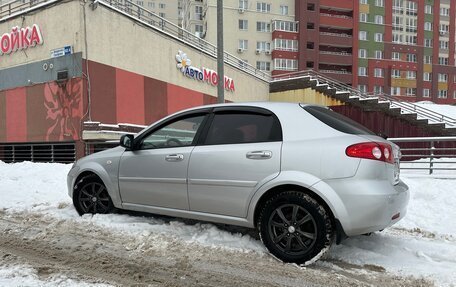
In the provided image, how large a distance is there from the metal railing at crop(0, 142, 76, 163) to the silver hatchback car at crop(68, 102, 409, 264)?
32.4 ft

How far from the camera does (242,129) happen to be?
163 inches

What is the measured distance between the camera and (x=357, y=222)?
344 cm

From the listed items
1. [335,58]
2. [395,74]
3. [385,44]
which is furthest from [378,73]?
[335,58]

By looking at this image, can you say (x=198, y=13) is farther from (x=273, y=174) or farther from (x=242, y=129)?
(x=273, y=174)

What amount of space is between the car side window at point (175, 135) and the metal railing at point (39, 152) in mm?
9726

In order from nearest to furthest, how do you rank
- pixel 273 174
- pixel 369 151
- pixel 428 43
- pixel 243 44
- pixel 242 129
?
pixel 369 151 → pixel 273 174 → pixel 242 129 → pixel 243 44 → pixel 428 43

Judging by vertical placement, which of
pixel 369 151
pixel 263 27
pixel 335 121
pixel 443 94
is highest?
pixel 263 27

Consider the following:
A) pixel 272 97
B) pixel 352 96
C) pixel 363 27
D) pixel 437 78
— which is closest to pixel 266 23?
pixel 363 27

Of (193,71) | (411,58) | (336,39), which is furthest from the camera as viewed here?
(411,58)

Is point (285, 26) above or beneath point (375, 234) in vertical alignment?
above

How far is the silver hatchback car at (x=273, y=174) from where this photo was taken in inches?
137

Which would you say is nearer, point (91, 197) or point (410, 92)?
point (91, 197)

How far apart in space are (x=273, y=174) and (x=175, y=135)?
158 centimetres

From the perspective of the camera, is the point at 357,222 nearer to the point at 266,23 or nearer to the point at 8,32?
the point at 8,32
